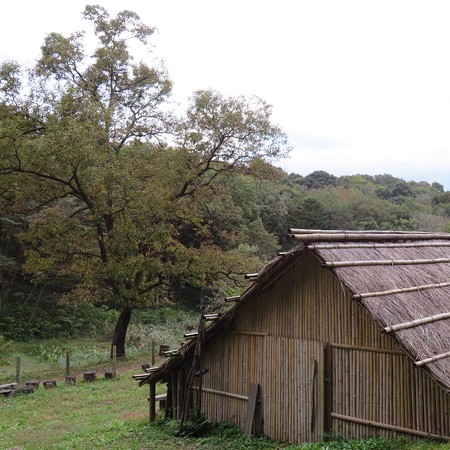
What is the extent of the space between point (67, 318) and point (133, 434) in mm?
20680

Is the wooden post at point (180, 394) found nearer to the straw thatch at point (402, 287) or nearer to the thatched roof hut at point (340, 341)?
the thatched roof hut at point (340, 341)

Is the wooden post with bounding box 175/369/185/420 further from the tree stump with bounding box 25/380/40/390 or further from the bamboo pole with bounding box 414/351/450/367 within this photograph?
the tree stump with bounding box 25/380/40/390

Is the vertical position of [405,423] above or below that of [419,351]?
below

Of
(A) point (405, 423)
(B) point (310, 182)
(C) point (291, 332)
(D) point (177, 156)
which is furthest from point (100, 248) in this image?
(B) point (310, 182)

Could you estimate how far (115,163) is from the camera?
66.6 feet

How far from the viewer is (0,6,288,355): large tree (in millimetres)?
19094

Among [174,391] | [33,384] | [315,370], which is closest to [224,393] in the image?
[174,391]

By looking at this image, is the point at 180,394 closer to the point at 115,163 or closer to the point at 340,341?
the point at 340,341

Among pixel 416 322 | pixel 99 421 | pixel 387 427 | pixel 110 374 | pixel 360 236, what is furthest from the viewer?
pixel 110 374

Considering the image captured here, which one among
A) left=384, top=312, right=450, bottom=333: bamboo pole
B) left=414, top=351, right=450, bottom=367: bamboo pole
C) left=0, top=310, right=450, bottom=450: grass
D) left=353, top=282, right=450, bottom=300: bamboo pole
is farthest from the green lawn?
left=353, top=282, right=450, bottom=300: bamboo pole

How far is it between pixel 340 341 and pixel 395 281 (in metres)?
1.32

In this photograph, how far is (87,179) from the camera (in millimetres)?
19516

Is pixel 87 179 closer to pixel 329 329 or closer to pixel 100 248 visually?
pixel 100 248

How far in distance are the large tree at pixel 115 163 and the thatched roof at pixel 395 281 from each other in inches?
418
